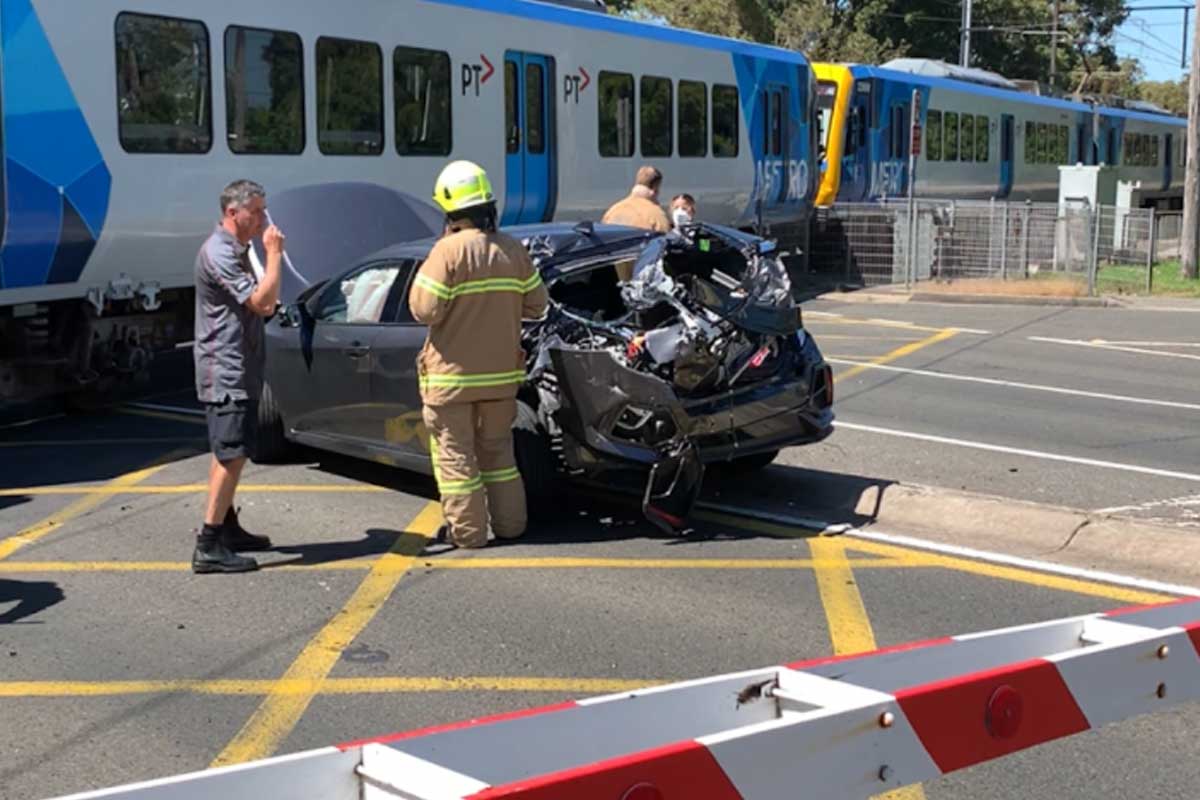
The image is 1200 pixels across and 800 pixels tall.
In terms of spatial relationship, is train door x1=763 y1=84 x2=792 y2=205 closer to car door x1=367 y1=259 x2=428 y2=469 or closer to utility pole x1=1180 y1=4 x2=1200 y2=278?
utility pole x1=1180 y1=4 x2=1200 y2=278

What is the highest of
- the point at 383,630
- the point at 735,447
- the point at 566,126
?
the point at 566,126

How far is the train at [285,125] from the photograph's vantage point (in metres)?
10.3

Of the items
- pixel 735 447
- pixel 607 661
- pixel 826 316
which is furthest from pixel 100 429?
pixel 826 316

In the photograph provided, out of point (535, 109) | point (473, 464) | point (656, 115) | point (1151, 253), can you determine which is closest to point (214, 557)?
point (473, 464)

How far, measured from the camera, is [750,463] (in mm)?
8906

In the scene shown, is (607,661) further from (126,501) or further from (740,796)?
(126,501)

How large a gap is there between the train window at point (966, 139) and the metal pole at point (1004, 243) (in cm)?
974

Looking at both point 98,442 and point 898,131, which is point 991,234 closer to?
point 898,131

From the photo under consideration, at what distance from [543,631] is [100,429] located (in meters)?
6.03

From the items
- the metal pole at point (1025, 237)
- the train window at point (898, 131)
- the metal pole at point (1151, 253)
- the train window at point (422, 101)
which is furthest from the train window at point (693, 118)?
the train window at point (898, 131)

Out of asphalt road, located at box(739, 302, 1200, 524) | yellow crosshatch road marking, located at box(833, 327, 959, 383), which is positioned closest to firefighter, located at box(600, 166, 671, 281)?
asphalt road, located at box(739, 302, 1200, 524)

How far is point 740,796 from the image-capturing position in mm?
2977

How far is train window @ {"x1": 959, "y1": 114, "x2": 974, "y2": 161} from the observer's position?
105 feet

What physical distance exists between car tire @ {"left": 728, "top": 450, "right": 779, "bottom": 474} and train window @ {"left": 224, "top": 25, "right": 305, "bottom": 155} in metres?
5.42
